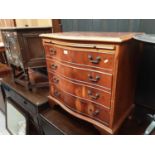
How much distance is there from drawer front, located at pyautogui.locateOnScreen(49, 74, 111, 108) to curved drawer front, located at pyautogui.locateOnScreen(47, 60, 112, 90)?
5cm

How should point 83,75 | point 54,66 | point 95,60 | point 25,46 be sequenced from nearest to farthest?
point 95,60 < point 83,75 < point 54,66 < point 25,46

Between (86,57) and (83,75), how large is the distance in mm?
146

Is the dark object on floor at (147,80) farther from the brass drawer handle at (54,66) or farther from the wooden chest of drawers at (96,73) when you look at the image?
the brass drawer handle at (54,66)

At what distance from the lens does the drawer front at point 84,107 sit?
3.84 ft

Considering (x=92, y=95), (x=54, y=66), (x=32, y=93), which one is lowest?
(x=32, y=93)

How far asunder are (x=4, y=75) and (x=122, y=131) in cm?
210

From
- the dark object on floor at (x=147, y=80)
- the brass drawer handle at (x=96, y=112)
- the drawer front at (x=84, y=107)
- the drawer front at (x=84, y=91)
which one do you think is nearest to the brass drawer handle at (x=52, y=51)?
the drawer front at (x=84, y=91)

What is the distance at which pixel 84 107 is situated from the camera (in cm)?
128

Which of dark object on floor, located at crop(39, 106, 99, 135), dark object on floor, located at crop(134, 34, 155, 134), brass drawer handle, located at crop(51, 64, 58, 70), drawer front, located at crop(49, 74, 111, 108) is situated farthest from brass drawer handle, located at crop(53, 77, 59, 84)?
dark object on floor, located at crop(134, 34, 155, 134)

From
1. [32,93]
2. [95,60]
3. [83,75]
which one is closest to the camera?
[95,60]

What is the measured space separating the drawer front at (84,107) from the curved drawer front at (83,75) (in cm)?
18

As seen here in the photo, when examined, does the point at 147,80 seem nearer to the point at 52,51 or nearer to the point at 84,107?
the point at 84,107

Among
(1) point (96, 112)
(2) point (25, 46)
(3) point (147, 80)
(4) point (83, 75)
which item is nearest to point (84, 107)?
(1) point (96, 112)
